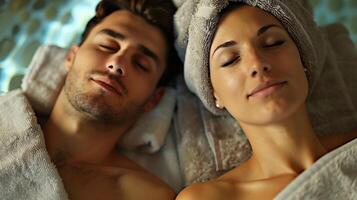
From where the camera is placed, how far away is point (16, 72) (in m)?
1.62

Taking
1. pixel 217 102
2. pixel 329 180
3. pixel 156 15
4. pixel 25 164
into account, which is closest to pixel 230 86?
pixel 217 102

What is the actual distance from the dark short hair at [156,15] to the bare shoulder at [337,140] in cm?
52

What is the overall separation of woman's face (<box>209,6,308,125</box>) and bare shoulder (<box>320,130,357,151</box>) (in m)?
0.15

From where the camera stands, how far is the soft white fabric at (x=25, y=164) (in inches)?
48.2

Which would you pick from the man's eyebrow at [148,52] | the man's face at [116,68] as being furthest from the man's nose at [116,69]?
the man's eyebrow at [148,52]

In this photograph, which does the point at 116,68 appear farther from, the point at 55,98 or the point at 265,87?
the point at 265,87

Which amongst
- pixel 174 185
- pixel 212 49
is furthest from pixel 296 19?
pixel 174 185

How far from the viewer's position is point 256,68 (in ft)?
3.83

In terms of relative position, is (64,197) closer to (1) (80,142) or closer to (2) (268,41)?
(1) (80,142)

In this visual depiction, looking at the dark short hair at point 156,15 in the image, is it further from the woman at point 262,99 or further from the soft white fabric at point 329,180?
the soft white fabric at point 329,180

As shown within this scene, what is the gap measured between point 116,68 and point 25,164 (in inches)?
13.6

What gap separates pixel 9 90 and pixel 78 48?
0.26 m

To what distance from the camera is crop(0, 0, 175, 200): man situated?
135 cm

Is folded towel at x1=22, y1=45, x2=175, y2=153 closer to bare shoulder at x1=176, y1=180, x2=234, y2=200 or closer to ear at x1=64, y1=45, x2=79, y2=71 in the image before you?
ear at x1=64, y1=45, x2=79, y2=71
